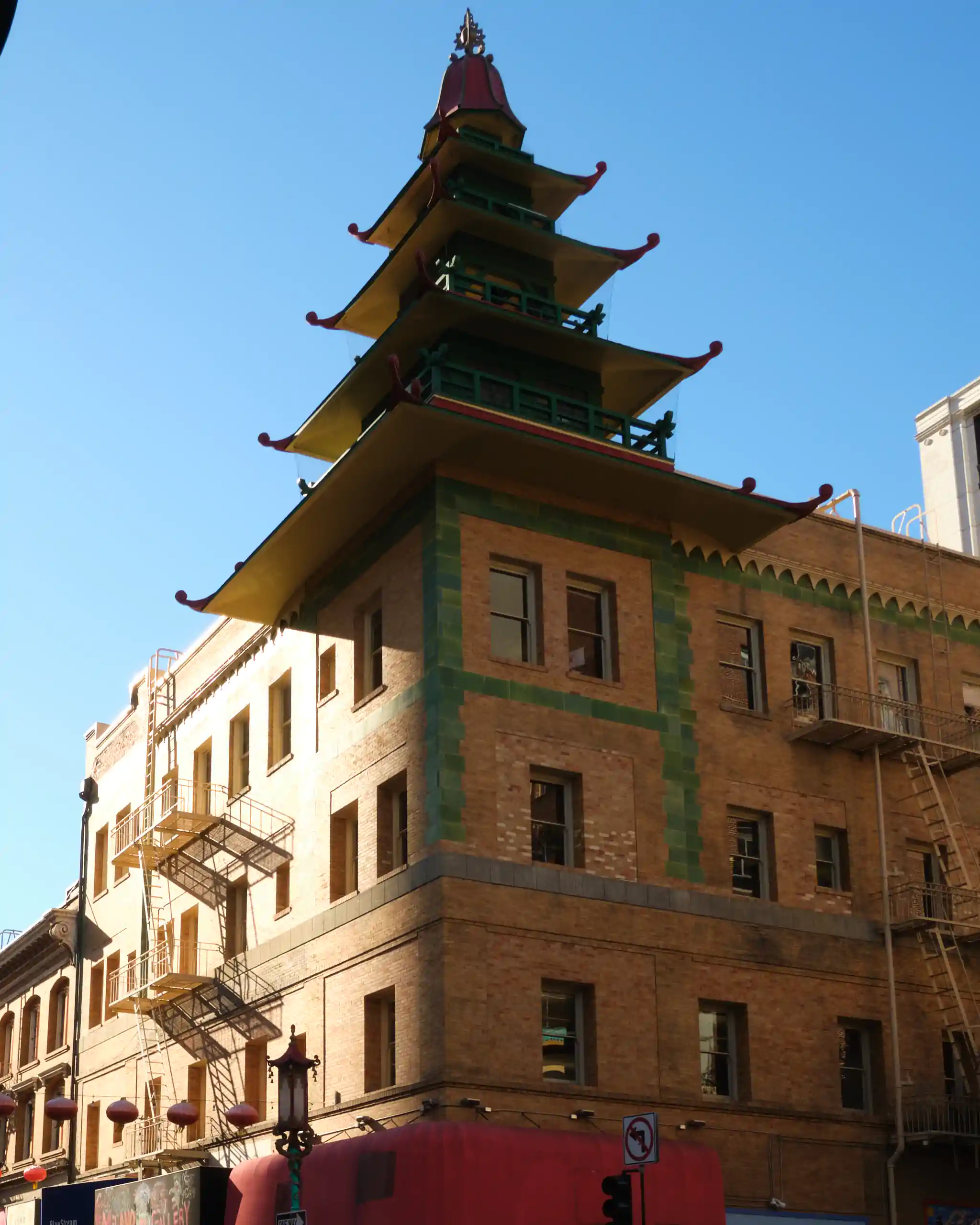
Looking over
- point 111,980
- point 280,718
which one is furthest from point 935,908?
point 111,980

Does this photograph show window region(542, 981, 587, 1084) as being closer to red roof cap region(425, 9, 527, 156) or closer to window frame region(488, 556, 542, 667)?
window frame region(488, 556, 542, 667)

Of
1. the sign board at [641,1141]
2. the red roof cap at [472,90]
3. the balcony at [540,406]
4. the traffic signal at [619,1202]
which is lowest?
the traffic signal at [619,1202]

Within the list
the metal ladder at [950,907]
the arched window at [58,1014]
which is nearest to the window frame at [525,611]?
the metal ladder at [950,907]

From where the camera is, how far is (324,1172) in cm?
2886

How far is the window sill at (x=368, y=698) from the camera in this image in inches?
1298

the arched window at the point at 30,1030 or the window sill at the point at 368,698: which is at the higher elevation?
the window sill at the point at 368,698

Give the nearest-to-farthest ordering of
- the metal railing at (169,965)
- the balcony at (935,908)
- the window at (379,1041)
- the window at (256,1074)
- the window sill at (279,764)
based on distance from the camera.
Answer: the window at (379,1041) → the balcony at (935,908) → the window at (256,1074) → the window sill at (279,764) → the metal railing at (169,965)

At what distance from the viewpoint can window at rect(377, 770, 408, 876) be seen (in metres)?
31.8

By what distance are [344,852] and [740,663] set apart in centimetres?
918

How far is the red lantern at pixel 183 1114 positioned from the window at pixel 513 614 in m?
11.3

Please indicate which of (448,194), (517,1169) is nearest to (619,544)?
(448,194)

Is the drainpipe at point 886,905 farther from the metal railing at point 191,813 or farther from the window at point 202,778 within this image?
the window at point 202,778

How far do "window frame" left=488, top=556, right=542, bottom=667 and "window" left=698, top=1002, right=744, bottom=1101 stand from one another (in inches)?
292

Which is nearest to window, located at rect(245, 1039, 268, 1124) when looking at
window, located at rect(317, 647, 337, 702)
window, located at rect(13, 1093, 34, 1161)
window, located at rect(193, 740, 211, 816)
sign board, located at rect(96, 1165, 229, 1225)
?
sign board, located at rect(96, 1165, 229, 1225)
